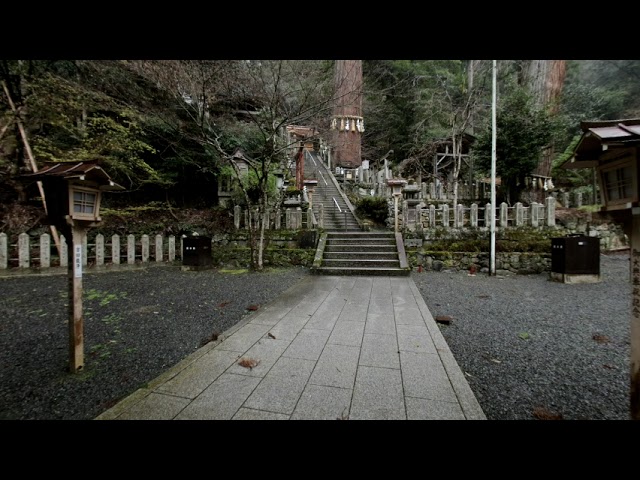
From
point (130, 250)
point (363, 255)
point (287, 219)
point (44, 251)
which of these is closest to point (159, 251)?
point (130, 250)

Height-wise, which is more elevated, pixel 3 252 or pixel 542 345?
pixel 3 252

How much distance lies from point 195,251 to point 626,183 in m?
8.81

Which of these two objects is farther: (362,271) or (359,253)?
(359,253)

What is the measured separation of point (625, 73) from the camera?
64.3 feet

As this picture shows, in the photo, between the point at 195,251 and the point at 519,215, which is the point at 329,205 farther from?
the point at 519,215

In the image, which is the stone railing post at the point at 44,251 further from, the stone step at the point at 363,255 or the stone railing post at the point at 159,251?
the stone step at the point at 363,255

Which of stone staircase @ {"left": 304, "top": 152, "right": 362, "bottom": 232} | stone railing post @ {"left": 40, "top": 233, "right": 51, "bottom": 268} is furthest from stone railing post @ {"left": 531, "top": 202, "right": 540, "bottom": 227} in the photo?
stone railing post @ {"left": 40, "top": 233, "right": 51, "bottom": 268}

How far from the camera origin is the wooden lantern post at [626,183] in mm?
1690

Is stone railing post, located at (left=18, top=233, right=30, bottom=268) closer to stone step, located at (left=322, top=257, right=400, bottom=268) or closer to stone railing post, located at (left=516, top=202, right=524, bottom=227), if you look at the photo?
stone step, located at (left=322, top=257, right=400, bottom=268)

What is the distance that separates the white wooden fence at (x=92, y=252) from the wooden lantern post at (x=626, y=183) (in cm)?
908

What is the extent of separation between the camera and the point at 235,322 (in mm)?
3990

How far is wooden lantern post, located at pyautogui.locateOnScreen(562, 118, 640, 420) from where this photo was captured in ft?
5.55
